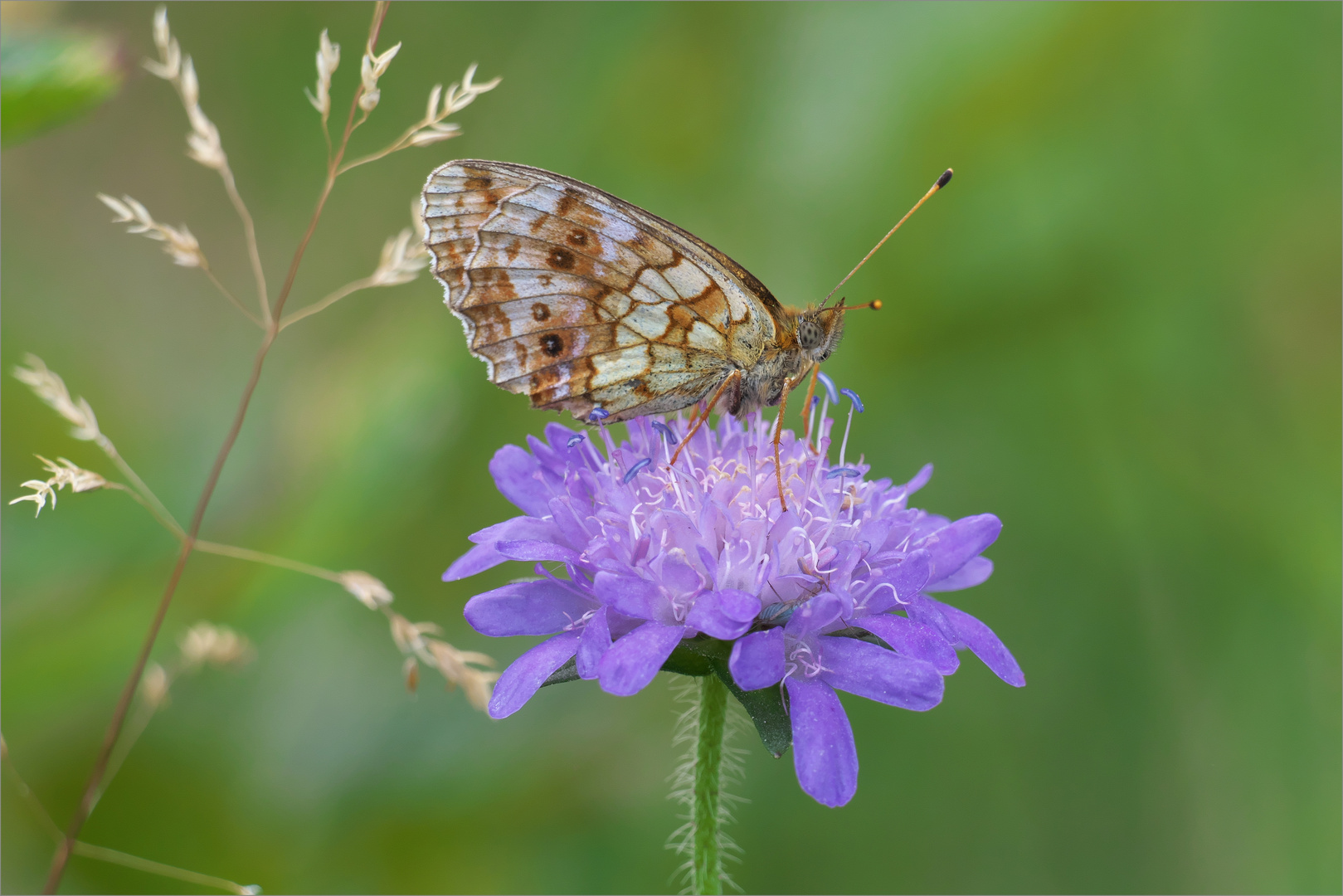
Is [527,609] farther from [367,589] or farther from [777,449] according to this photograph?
[777,449]

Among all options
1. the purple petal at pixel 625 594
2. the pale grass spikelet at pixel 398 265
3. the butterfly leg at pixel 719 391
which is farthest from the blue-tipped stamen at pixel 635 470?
the pale grass spikelet at pixel 398 265

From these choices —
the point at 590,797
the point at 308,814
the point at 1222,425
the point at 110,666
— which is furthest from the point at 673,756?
the point at 1222,425

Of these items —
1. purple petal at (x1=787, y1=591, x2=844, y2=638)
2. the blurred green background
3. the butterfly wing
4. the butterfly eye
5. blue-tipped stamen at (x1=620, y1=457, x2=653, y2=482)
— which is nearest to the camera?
purple petal at (x1=787, y1=591, x2=844, y2=638)

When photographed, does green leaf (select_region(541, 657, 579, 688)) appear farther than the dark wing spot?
No

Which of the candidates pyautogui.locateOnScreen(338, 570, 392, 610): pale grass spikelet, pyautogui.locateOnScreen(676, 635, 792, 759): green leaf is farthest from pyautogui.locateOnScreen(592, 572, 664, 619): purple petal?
pyautogui.locateOnScreen(338, 570, 392, 610): pale grass spikelet

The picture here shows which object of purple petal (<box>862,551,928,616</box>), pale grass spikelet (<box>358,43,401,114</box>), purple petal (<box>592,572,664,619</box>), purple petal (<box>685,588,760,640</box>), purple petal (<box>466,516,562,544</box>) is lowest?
purple petal (<box>685,588,760,640</box>)

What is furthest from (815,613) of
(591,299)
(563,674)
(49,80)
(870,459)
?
(870,459)

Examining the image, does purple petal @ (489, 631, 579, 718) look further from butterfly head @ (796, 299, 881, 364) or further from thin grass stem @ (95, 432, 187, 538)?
butterfly head @ (796, 299, 881, 364)

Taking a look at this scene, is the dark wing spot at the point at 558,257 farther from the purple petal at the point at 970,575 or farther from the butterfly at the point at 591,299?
the purple petal at the point at 970,575
